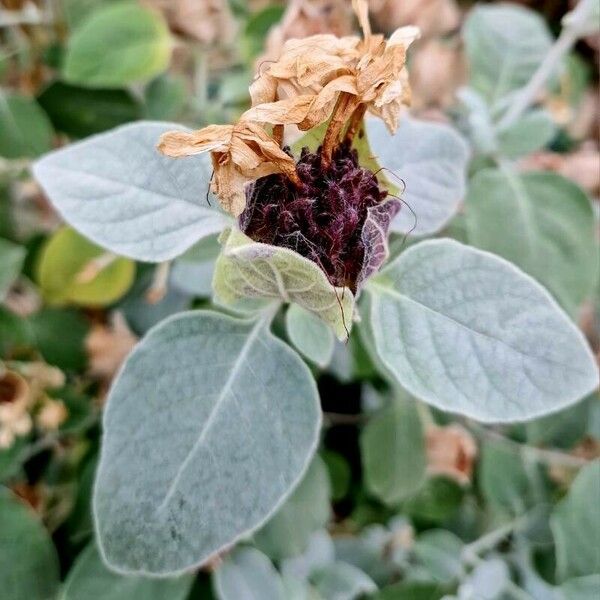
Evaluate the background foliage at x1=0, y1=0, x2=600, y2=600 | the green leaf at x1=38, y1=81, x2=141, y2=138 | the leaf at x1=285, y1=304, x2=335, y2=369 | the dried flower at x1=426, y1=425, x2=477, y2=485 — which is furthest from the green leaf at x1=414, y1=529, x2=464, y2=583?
the green leaf at x1=38, y1=81, x2=141, y2=138

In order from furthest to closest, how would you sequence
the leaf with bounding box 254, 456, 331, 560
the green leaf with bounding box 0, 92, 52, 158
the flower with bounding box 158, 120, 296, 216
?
the green leaf with bounding box 0, 92, 52, 158
the leaf with bounding box 254, 456, 331, 560
the flower with bounding box 158, 120, 296, 216

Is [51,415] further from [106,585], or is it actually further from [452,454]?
[452,454]

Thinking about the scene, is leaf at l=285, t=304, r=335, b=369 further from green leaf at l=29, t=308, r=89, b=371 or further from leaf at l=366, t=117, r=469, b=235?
green leaf at l=29, t=308, r=89, b=371

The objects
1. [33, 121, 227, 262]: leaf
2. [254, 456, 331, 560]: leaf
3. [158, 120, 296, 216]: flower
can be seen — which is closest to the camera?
[158, 120, 296, 216]: flower

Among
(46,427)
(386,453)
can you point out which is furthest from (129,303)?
(386,453)

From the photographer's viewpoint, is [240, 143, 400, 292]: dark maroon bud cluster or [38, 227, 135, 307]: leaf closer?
[240, 143, 400, 292]: dark maroon bud cluster

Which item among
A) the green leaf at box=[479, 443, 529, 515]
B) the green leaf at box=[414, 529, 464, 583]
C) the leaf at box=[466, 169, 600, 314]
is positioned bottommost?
the green leaf at box=[479, 443, 529, 515]

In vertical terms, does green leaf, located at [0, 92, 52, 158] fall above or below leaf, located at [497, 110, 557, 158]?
above
